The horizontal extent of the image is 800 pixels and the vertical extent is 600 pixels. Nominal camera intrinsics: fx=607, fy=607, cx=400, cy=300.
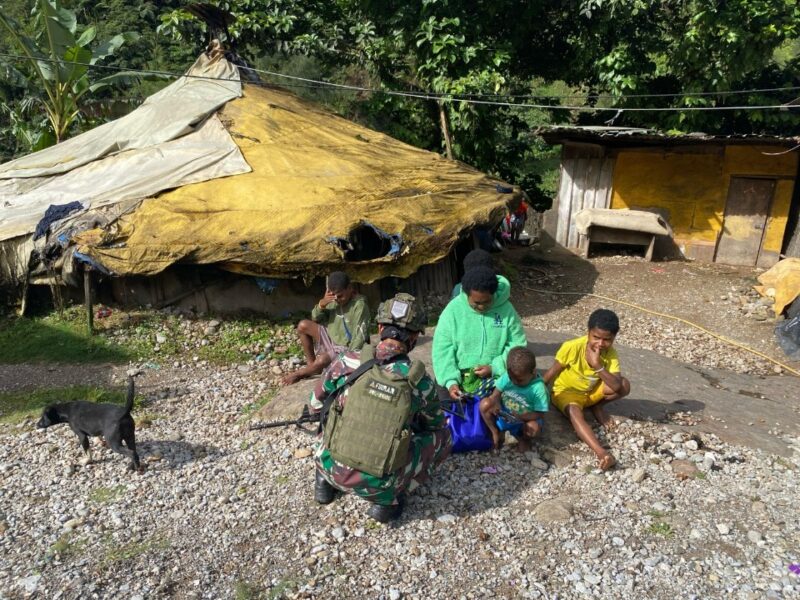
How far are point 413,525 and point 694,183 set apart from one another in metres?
10.6

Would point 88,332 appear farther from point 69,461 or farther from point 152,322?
point 69,461

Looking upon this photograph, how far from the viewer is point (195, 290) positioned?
25.7ft

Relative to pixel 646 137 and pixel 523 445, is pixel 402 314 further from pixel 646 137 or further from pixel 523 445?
pixel 646 137

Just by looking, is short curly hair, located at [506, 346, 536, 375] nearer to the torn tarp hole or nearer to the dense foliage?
the torn tarp hole

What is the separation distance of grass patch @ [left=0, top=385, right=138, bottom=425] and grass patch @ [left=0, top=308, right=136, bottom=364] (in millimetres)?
851

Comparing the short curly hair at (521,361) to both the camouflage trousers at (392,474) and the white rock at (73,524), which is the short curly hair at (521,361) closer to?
the camouflage trousers at (392,474)

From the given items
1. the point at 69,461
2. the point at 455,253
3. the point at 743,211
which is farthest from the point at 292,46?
the point at 69,461

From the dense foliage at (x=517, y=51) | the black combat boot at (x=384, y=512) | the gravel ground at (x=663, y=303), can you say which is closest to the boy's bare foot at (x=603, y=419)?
the black combat boot at (x=384, y=512)

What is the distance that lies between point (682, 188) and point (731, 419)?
8.02 meters

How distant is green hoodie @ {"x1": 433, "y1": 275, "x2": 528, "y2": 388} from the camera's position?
449 centimetres

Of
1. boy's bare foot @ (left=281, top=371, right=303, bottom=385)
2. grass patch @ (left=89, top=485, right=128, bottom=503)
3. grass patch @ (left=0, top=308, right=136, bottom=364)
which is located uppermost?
grass patch @ (left=89, top=485, right=128, bottom=503)

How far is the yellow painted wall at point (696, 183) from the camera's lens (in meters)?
11.3

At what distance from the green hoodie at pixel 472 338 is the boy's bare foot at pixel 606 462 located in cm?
93

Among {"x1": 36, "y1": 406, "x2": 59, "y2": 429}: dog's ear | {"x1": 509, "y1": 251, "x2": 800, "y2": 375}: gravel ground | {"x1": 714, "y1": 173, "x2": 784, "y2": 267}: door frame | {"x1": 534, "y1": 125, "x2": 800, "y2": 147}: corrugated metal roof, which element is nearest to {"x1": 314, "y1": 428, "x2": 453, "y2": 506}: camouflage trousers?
{"x1": 36, "y1": 406, "x2": 59, "y2": 429}: dog's ear
